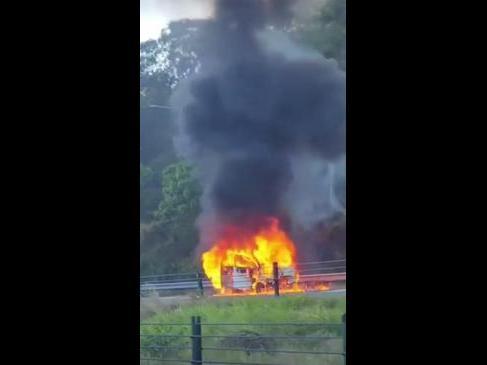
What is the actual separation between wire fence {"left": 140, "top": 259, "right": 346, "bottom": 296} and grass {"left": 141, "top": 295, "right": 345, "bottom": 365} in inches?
3.8

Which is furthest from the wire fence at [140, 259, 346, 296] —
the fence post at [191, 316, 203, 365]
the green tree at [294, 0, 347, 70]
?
the green tree at [294, 0, 347, 70]

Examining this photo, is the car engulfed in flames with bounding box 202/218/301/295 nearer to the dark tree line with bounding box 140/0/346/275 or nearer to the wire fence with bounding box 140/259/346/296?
the wire fence with bounding box 140/259/346/296

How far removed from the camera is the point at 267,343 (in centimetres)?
348

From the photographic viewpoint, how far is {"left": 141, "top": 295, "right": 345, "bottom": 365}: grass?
11.4 feet

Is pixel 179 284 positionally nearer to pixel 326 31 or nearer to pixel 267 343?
pixel 267 343

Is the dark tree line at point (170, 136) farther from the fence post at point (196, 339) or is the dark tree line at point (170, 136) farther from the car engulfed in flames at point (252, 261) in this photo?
the fence post at point (196, 339)
